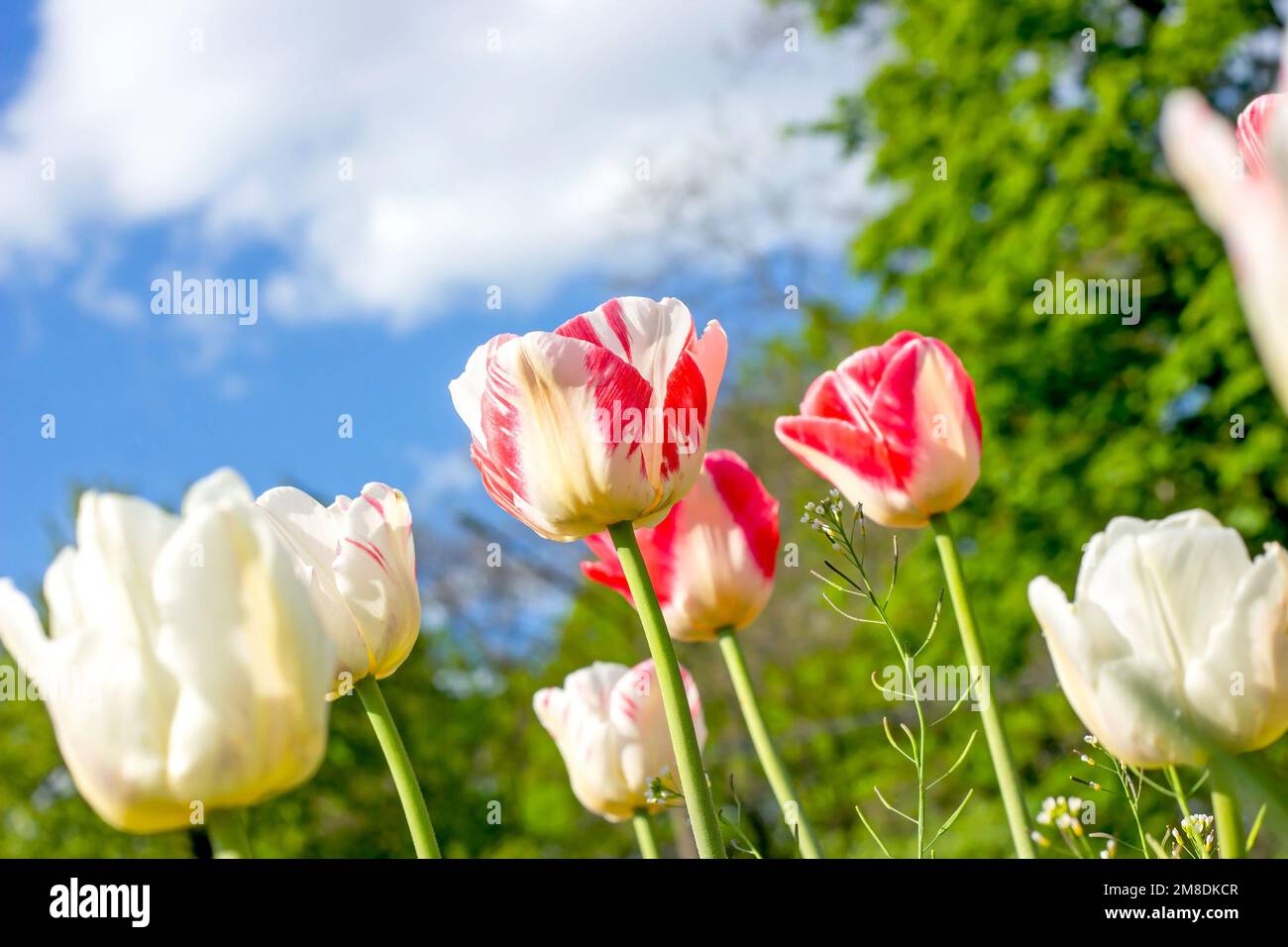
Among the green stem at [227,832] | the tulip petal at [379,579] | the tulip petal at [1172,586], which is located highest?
the tulip petal at [379,579]

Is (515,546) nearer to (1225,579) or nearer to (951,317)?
(951,317)

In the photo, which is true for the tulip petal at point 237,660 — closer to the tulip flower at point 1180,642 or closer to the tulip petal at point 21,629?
the tulip petal at point 21,629

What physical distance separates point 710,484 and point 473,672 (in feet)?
45.5

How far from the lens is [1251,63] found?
827 cm

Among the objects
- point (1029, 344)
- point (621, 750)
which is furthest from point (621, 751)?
point (1029, 344)

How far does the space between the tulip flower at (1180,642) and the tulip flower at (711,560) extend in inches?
15.4

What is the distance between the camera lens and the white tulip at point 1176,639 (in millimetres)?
724

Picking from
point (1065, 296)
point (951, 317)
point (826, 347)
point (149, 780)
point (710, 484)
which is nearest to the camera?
point (149, 780)

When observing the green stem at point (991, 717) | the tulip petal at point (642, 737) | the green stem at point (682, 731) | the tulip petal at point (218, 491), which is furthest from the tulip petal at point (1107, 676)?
the tulip petal at point (642, 737)

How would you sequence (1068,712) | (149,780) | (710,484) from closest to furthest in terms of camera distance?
(149,780) < (710,484) < (1068,712)

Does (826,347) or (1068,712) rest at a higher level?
(826,347)

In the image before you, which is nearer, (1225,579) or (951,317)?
(1225,579)
